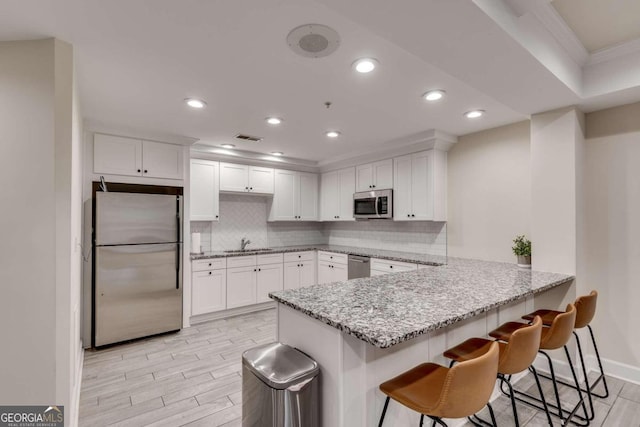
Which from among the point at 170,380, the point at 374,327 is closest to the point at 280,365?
the point at 374,327

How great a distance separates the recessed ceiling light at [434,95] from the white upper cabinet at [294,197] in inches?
120

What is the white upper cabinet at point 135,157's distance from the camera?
3.45 meters

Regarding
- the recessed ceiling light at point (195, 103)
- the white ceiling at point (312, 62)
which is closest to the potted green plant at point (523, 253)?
the white ceiling at point (312, 62)

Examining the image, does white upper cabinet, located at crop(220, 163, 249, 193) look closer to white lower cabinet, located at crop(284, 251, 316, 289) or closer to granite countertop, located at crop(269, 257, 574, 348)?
white lower cabinet, located at crop(284, 251, 316, 289)

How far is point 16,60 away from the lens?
5.82ft

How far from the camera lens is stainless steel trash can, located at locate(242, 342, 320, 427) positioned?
4.67 feet

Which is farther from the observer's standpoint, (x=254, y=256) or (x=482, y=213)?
(x=254, y=256)

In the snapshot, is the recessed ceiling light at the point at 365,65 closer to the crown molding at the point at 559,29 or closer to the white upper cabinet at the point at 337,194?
the crown molding at the point at 559,29

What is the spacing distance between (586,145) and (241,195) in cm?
436

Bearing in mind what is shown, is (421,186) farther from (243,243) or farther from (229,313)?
(229,313)

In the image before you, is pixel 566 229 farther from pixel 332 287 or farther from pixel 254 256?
pixel 254 256

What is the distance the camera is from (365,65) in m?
2.08

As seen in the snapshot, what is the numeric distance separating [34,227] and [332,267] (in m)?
3.75

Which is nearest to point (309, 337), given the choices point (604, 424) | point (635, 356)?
point (604, 424)
